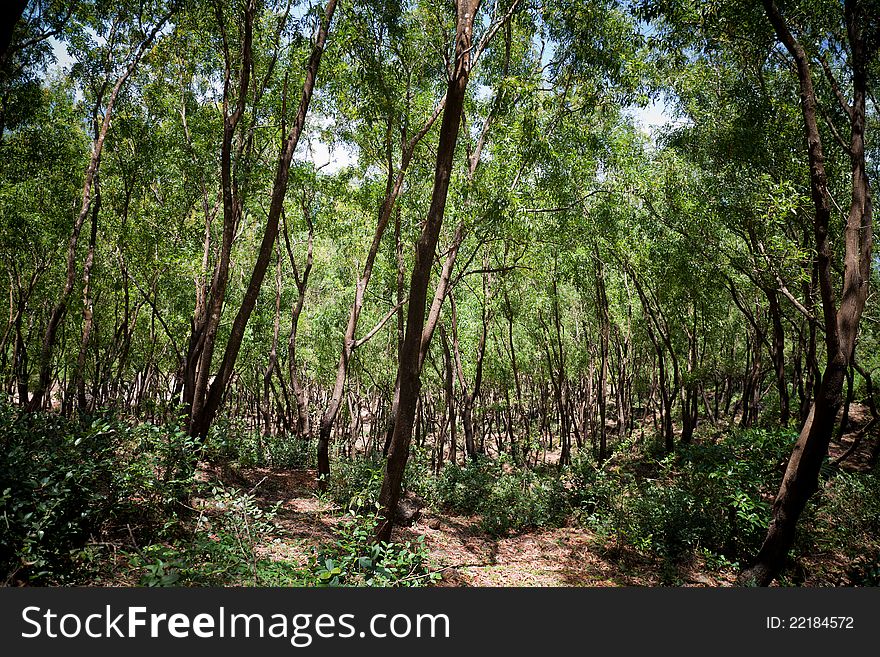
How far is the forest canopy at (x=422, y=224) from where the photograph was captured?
231 inches

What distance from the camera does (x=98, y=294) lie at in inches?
687

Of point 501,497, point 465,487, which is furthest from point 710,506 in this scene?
point 465,487

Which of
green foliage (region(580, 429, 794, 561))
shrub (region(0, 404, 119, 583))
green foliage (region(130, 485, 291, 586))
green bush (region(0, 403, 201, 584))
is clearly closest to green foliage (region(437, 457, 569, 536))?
green foliage (region(580, 429, 794, 561))

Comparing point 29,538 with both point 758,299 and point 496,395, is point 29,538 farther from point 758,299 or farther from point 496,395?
point 496,395

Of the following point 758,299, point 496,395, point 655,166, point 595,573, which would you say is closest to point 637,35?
point 655,166

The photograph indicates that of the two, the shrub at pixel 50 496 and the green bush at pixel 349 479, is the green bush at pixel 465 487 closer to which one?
the green bush at pixel 349 479

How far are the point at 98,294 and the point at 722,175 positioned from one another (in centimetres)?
2035

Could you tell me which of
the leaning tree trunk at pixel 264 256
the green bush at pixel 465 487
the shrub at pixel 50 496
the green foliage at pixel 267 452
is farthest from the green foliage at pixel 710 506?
the green foliage at pixel 267 452

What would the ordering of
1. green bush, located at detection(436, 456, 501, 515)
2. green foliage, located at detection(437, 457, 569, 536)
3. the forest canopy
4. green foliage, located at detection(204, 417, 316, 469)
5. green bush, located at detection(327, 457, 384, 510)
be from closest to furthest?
the forest canopy → green bush, located at detection(327, 457, 384, 510) → green foliage, located at detection(437, 457, 569, 536) → green bush, located at detection(436, 456, 501, 515) → green foliage, located at detection(204, 417, 316, 469)

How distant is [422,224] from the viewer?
11367mm

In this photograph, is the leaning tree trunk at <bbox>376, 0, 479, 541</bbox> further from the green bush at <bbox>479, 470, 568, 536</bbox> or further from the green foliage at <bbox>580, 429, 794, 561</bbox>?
the green bush at <bbox>479, 470, 568, 536</bbox>

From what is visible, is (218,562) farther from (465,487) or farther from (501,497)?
(465,487)

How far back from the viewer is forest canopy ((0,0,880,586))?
5.87 metres

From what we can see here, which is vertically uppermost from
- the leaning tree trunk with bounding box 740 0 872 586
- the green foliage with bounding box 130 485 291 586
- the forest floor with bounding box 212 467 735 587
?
the leaning tree trunk with bounding box 740 0 872 586
